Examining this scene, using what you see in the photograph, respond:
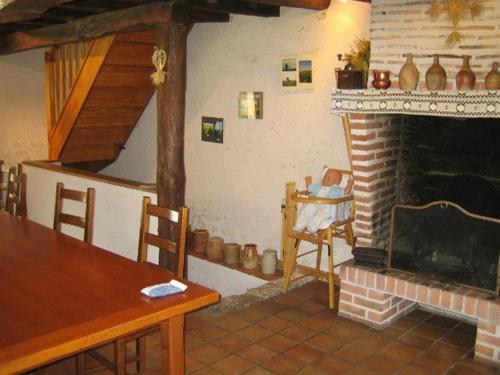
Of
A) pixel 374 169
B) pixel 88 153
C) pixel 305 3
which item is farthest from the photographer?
pixel 88 153

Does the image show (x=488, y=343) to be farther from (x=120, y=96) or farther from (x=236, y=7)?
(x=120, y=96)

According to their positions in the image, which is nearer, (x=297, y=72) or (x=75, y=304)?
(x=75, y=304)

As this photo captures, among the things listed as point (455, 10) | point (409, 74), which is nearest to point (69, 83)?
point (409, 74)

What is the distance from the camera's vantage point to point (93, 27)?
15.1ft

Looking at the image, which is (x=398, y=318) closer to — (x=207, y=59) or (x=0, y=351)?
(x=0, y=351)

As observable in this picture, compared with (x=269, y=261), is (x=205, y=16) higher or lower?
higher

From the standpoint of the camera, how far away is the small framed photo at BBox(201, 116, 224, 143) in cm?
515

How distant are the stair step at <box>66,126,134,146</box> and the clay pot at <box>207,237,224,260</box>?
6.92 ft

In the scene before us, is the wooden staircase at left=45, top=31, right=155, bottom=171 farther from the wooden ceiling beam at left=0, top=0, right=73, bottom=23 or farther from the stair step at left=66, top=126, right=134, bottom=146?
the wooden ceiling beam at left=0, top=0, right=73, bottom=23

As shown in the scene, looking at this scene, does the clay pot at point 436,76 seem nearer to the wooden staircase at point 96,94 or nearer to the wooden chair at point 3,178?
the wooden staircase at point 96,94

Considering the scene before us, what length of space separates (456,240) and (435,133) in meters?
0.78

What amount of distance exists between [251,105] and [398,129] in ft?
5.15

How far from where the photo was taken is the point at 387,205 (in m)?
3.69

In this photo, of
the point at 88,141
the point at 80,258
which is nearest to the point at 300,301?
the point at 80,258
